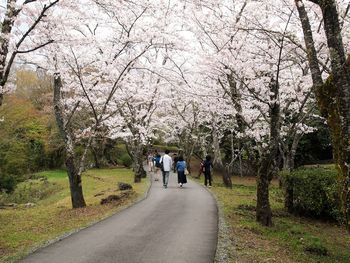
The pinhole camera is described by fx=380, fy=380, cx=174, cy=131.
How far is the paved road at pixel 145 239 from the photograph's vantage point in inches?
285

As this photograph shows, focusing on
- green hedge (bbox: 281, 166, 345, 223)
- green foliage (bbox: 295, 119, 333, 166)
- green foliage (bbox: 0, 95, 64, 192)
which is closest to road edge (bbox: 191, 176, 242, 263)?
green hedge (bbox: 281, 166, 345, 223)

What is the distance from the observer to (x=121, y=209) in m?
13.2

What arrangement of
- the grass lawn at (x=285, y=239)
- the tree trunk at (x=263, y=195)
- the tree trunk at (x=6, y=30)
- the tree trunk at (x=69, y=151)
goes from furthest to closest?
the tree trunk at (x=69, y=151) < the tree trunk at (x=263, y=195) < the tree trunk at (x=6, y=30) < the grass lawn at (x=285, y=239)

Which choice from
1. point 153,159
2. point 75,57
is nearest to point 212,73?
point 75,57

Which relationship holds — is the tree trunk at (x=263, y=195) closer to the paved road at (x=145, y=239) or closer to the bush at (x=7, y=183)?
the paved road at (x=145, y=239)

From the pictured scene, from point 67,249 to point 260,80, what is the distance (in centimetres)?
866

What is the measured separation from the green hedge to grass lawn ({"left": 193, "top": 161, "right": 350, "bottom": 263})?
0.41 meters

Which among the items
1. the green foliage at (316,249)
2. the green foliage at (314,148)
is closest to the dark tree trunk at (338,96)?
the green foliage at (316,249)

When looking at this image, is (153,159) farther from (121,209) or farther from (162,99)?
(121,209)

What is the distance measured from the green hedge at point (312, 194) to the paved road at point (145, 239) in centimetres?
329

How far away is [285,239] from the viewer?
10.1 m

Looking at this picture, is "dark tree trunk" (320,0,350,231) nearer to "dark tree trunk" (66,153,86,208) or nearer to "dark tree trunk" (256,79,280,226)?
"dark tree trunk" (256,79,280,226)

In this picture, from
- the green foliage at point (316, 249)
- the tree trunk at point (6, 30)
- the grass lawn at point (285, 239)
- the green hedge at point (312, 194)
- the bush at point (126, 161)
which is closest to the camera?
the grass lawn at point (285, 239)

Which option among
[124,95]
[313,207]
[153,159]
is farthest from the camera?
[153,159]
